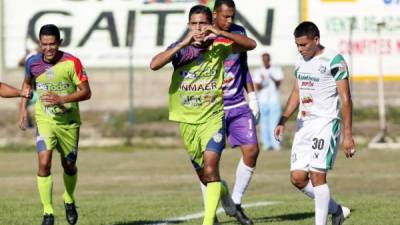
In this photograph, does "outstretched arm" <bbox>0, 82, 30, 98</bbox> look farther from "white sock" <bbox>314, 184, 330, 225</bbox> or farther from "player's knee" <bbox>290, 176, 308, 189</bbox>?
"white sock" <bbox>314, 184, 330, 225</bbox>

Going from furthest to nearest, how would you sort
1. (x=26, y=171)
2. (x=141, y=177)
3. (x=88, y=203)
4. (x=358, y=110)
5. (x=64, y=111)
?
(x=358, y=110), (x=26, y=171), (x=141, y=177), (x=88, y=203), (x=64, y=111)

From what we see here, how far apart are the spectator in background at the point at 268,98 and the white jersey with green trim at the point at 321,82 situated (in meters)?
14.2

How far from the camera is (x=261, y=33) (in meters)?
30.5

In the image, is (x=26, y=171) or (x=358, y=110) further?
(x=358, y=110)

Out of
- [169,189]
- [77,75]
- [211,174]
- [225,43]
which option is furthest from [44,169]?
[169,189]

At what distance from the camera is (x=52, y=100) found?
1258 centimetres

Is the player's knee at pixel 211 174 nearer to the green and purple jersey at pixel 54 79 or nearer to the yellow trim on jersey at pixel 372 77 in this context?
the green and purple jersey at pixel 54 79

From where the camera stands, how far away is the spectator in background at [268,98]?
84.9ft

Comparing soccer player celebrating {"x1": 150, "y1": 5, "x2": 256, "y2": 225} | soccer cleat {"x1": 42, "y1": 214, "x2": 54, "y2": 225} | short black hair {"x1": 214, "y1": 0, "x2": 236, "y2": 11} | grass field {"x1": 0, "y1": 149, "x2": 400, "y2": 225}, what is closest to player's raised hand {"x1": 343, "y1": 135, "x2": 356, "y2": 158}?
soccer player celebrating {"x1": 150, "y1": 5, "x2": 256, "y2": 225}

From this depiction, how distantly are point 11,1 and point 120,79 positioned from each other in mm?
3292

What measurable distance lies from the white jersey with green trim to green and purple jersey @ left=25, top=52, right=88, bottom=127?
2.53 metres

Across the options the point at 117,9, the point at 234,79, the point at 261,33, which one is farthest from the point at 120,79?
the point at 234,79

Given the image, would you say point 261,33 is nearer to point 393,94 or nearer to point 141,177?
point 393,94

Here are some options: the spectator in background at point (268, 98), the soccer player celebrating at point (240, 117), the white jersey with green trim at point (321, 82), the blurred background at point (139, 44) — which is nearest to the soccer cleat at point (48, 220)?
the soccer player celebrating at point (240, 117)
